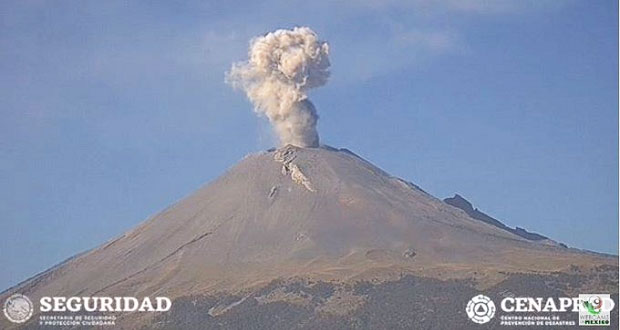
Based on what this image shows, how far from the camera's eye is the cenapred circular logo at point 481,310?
1913 centimetres

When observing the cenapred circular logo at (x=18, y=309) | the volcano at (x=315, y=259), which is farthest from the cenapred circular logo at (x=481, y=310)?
the cenapred circular logo at (x=18, y=309)

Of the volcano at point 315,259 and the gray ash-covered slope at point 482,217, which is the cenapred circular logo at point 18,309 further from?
the gray ash-covered slope at point 482,217

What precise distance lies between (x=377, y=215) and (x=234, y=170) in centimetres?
843

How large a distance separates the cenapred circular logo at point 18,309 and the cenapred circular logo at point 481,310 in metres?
7.94

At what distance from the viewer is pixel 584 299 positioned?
18969 mm

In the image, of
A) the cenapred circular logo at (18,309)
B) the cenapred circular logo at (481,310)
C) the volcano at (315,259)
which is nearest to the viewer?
the cenapred circular logo at (481,310)

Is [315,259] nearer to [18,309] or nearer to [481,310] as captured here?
[481,310]

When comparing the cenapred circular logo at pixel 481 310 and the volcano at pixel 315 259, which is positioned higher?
the volcano at pixel 315 259

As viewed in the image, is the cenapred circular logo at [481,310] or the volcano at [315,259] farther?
→ the volcano at [315,259]

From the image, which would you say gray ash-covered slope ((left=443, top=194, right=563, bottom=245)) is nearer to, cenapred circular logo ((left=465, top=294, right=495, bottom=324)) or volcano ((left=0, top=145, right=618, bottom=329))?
volcano ((left=0, top=145, right=618, bottom=329))

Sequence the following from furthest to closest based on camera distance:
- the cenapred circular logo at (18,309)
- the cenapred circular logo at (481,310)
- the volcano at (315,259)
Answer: the volcano at (315,259), the cenapred circular logo at (18,309), the cenapred circular logo at (481,310)

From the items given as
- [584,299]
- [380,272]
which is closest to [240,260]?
[380,272]

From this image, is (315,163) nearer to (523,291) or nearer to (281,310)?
(281,310)

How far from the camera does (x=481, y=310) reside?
19.7m
